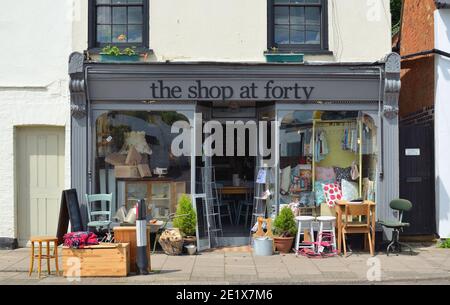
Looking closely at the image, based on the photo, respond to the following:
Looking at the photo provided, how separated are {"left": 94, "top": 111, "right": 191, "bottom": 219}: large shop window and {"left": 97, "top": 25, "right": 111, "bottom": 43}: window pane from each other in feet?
5.09

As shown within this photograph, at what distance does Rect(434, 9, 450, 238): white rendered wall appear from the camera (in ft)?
40.5

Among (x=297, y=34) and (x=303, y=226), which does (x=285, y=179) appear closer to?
(x=303, y=226)

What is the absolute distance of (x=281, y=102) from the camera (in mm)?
12039

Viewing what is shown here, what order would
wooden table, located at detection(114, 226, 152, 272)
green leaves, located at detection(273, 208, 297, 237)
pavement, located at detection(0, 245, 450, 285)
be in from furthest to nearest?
green leaves, located at detection(273, 208, 297, 237)
wooden table, located at detection(114, 226, 152, 272)
pavement, located at detection(0, 245, 450, 285)

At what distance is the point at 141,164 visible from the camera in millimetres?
12328

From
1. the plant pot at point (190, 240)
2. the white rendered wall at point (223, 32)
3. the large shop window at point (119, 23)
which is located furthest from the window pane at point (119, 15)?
the plant pot at point (190, 240)

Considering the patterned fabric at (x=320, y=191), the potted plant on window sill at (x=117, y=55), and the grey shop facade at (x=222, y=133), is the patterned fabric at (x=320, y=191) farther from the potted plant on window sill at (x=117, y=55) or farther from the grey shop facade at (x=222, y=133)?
the potted plant on window sill at (x=117, y=55)

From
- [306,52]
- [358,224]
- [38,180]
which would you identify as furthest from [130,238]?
[306,52]

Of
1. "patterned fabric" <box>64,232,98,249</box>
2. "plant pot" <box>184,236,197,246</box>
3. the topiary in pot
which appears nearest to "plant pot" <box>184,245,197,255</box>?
"plant pot" <box>184,236,197,246</box>

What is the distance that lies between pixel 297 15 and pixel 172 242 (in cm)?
516

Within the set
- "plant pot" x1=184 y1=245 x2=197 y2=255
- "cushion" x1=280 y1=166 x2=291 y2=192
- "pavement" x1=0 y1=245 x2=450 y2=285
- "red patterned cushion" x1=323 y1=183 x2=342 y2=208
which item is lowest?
"pavement" x1=0 y1=245 x2=450 y2=285

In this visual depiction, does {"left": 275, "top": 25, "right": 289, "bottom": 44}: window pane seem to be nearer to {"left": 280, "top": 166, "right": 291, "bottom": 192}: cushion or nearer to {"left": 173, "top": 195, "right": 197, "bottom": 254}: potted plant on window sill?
{"left": 280, "top": 166, "right": 291, "bottom": 192}: cushion

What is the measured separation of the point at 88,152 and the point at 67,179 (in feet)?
2.49

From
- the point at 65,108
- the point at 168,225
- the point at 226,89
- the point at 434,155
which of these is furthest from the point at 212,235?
the point at 434,155
